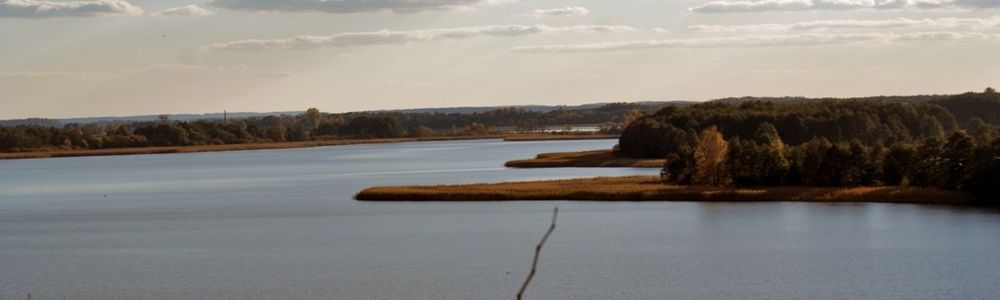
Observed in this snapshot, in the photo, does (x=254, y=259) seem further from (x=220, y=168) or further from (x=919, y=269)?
(x=220, y=168)

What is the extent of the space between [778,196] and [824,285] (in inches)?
1205

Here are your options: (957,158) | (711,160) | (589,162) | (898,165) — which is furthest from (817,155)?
(589,162)

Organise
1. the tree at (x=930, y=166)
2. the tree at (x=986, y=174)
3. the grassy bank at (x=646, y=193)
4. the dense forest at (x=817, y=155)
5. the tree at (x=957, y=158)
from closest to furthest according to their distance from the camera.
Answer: the tree at (x=986, y=174) → the tree at (x=957, y=158) → the grassy bank at (x=646, y=193) → the dense forest at (x=817, y=155) → the tree at (x=930, y=166)

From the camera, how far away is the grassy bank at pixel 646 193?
6788cm

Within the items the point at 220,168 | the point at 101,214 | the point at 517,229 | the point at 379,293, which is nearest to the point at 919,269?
the point at 379,293

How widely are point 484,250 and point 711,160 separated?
3038 cm

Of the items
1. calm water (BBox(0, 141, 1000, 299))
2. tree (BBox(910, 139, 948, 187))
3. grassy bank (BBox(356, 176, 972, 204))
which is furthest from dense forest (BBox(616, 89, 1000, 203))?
calm water (BBox(0, 141, 1000, 299))

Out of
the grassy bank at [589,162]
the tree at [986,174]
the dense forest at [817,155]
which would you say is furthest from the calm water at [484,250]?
the grassy bank at [589,162]

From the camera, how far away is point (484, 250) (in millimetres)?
49812

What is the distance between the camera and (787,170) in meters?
74.9

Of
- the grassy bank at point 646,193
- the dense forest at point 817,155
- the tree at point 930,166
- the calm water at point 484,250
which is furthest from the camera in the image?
the tree at point 930,166

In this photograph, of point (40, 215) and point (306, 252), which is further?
point (40, 215)

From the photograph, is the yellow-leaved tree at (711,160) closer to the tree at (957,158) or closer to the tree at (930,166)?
the tree at (930,166)

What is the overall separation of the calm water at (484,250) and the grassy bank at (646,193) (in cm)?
201
